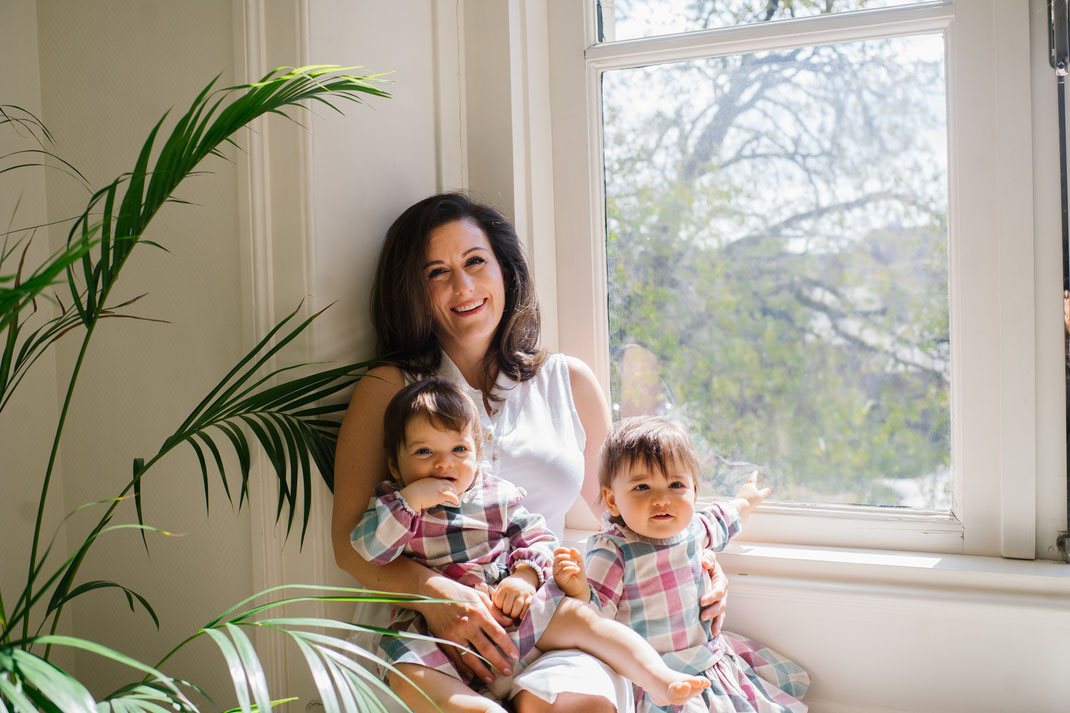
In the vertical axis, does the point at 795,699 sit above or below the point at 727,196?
below

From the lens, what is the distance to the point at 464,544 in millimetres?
1490

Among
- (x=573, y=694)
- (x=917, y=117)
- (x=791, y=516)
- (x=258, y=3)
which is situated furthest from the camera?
(x=791, y=516)

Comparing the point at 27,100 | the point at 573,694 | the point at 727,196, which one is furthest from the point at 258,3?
the point at 573,694

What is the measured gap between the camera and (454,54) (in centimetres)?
192

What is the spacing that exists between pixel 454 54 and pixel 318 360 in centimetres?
85

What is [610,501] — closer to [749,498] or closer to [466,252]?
[749,498]

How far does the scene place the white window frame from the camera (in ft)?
5.49

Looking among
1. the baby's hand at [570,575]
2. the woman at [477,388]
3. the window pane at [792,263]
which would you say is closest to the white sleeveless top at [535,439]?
the woman at [477,388]

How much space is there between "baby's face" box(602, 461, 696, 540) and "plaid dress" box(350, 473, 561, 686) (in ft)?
0.57

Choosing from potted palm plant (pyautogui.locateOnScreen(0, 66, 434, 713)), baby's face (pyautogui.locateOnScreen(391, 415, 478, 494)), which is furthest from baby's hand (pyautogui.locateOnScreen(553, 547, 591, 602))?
potted palm plant (pyautogui.locateOnScreen(0, 66, 434, 713))

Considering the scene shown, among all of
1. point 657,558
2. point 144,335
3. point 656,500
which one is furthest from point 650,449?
point 144,335

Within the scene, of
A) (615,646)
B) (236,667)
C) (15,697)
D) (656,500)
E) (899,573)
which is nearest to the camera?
(15,697)

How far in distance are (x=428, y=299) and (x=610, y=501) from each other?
0.54 metres

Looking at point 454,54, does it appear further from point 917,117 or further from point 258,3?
point 917,117
